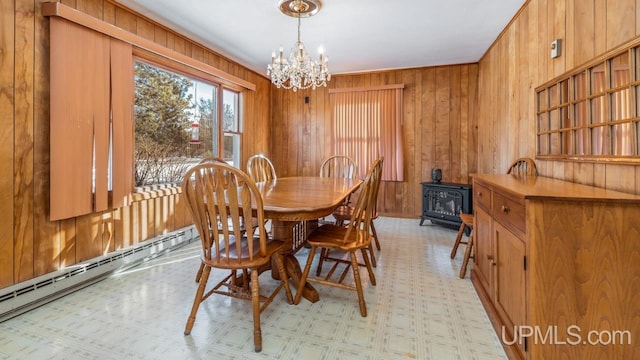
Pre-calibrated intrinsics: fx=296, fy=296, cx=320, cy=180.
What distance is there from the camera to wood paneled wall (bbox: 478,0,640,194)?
1.51 m

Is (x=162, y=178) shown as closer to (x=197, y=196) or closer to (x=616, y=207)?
(x=197, y=196)

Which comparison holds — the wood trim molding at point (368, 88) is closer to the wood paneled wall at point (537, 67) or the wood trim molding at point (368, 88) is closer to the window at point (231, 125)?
the wood paneled wall at point (537, 67)

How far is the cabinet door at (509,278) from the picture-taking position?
137cm

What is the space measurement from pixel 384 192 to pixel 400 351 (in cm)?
352

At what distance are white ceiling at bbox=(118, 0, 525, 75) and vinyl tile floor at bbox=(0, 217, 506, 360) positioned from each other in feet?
7.94

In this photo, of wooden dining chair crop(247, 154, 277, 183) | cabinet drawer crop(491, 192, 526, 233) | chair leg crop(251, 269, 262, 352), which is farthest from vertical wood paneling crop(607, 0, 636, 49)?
wooden dining chair crop(247, 154, 277, 183)

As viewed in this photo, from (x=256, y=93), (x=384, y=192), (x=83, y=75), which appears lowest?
(x=384, y=192)

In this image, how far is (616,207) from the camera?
1.15 metres

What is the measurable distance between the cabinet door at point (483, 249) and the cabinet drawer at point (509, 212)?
0.64ft

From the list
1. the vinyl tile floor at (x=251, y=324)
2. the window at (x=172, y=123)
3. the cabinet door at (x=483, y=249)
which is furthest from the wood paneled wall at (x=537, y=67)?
the window at (x=172, y=123)

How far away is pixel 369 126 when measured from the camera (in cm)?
486

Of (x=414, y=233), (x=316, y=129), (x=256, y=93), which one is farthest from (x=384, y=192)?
(x=256, y=93)

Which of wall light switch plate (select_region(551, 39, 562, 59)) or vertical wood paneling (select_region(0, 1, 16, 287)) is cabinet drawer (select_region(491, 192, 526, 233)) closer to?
wall light switch plate (select_region(551, 39, 562, 59))

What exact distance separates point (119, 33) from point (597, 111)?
3.46m
